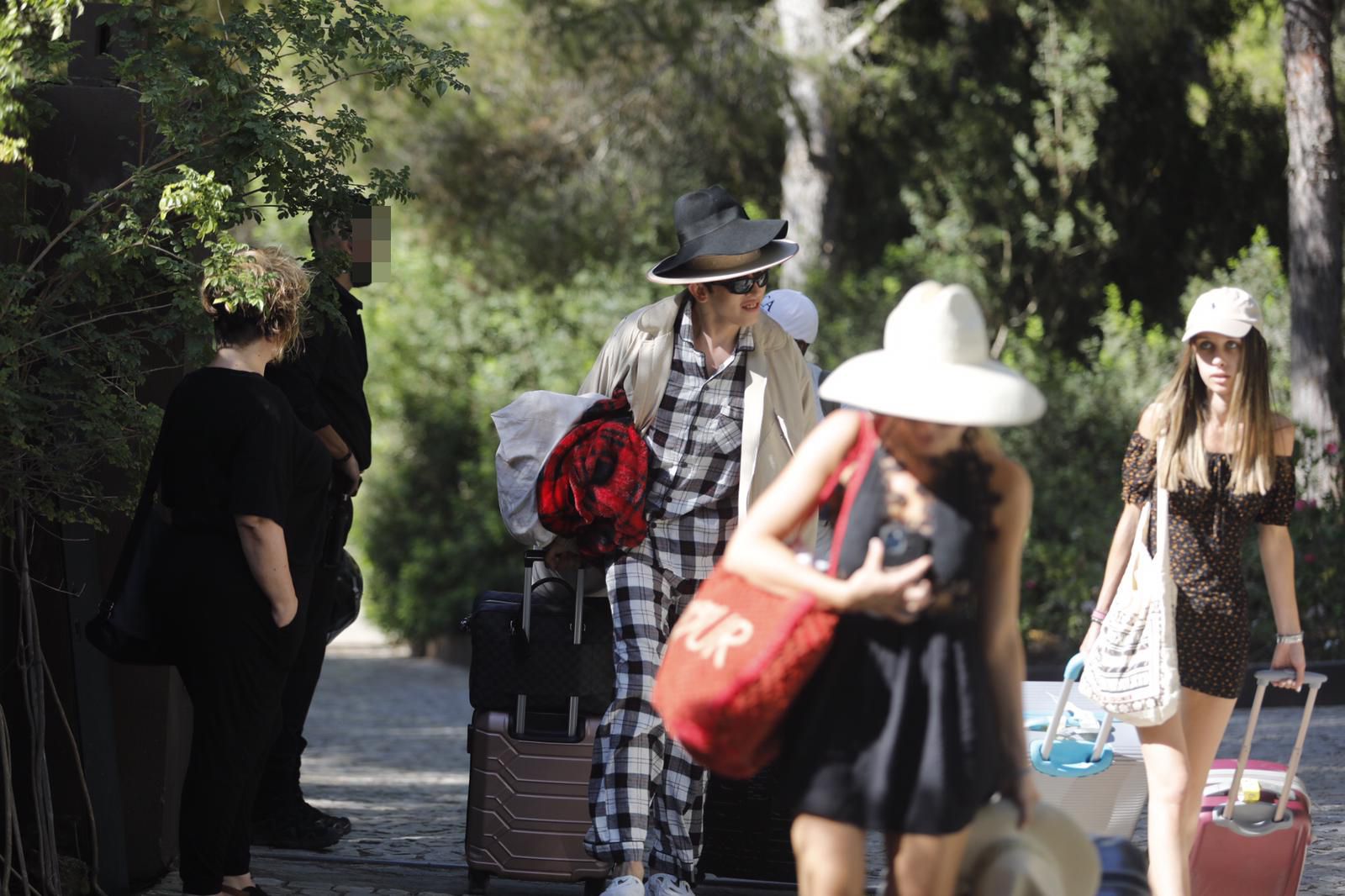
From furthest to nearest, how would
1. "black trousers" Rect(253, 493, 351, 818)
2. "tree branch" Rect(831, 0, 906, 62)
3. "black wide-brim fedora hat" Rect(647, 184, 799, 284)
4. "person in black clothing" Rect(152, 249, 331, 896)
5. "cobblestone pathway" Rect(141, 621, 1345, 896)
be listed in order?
"tree branch" Rect(831, 0, 906, 62) → "black trousers" Rect(253, 493, 351, 818) → "cobblestone pathway" Rect(141, 621, 1345, 896) → "black wide-brim fedora hat" Rect(647, 184, 799, 284) → "person in black clothing" Rect(152, 249, 331, 896)

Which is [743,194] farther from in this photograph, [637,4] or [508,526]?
[508,526]

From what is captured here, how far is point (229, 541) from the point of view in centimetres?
420

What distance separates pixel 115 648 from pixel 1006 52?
42.0 feet

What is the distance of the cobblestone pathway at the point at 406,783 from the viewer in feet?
17.1

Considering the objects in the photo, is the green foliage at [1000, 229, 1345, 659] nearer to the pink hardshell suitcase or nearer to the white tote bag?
the pink hardshell suitcase

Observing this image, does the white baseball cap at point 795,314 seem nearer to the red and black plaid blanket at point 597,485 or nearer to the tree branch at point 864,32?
the red and black plaid blanket at point 597,485

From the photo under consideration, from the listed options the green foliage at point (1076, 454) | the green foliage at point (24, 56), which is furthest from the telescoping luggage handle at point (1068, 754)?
the green foliage at point (1076, 454)

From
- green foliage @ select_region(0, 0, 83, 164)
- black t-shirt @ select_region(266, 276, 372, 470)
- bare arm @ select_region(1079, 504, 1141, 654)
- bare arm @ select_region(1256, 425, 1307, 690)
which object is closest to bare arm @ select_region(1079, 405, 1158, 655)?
bare arm @ select_region(1079, 504, 1141, 654)

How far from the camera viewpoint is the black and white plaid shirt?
4707 mm

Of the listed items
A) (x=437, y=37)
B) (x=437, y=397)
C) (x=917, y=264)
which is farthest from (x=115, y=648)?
(x=437, y=37)

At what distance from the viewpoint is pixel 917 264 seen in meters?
14.6

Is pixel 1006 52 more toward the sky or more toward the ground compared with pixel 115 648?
more toward the sky

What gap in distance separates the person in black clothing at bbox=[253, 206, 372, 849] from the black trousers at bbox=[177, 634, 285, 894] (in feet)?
→ 2.02

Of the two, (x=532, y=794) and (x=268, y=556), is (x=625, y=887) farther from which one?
(x=268, y=556)
